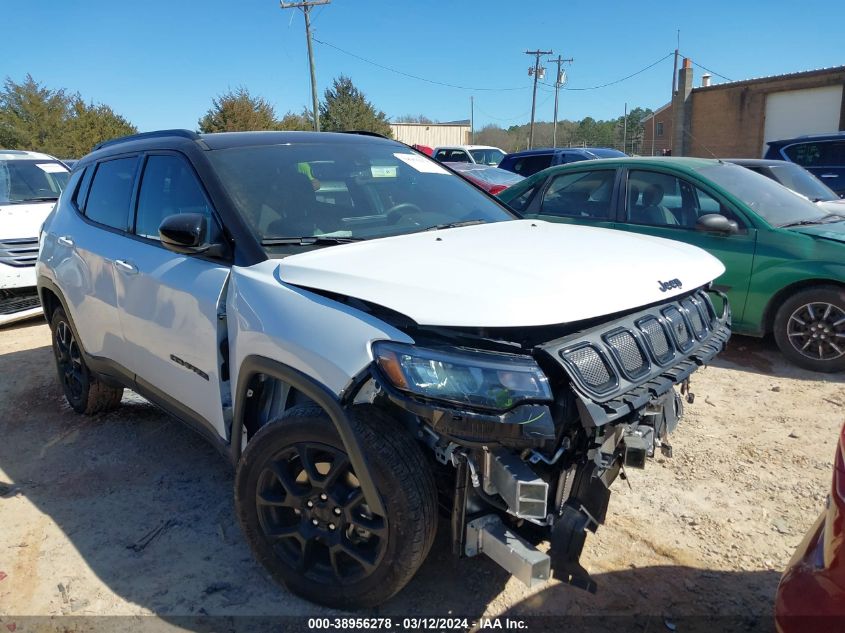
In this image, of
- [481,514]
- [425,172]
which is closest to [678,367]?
[481,514]

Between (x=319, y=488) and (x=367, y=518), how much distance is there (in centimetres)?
21

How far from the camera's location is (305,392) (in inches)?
87.5

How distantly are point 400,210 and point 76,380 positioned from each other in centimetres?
280

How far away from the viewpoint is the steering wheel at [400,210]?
3.09 meters

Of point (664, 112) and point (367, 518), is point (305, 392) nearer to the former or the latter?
point (367, 518)

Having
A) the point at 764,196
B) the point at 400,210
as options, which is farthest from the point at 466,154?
the point at 400,210

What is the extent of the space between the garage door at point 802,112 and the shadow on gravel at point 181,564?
29.3 metres

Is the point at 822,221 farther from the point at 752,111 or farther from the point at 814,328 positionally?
the point at 752,111

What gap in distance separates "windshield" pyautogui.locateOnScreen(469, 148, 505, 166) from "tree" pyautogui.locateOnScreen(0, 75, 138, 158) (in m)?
21.4

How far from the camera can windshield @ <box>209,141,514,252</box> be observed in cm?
279

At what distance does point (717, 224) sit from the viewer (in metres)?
5.09

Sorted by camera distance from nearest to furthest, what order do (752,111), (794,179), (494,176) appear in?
(794,179), (494,176), (752,111)

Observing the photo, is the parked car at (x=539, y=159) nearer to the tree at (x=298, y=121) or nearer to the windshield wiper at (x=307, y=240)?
the windshield wiper at (x=307, y=240)

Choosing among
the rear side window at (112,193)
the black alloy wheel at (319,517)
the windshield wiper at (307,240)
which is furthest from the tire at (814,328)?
the rear side window at (112,193)
